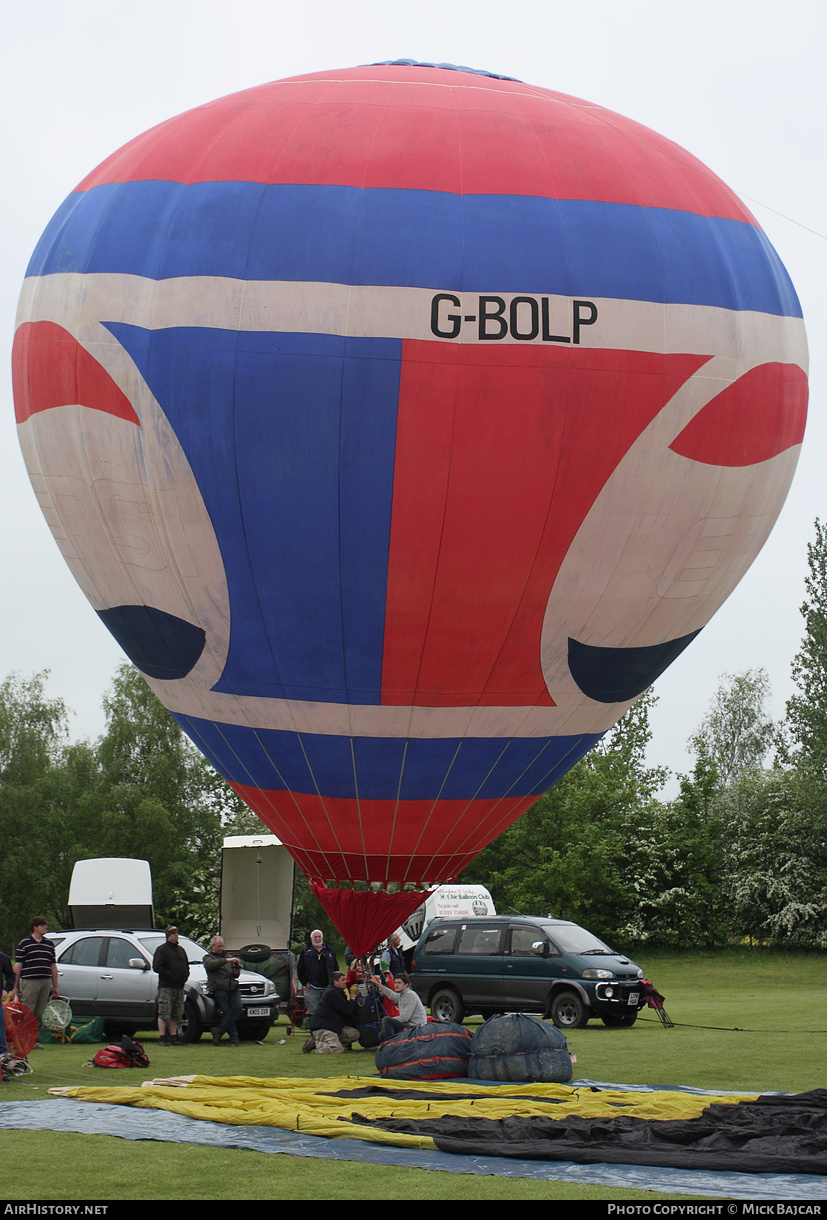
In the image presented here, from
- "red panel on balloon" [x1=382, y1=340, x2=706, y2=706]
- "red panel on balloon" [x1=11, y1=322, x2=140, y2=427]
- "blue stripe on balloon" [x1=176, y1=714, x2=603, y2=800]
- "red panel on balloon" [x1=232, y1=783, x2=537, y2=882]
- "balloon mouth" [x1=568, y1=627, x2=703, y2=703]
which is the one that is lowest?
"red panel on balloon" [x1=232, y1=783, x2=537, y2=882]

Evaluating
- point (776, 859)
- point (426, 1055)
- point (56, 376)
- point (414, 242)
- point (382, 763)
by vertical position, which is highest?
point (414, 242)

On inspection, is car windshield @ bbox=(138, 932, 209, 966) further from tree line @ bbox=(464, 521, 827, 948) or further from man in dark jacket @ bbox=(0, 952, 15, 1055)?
tree line @ bbox=(464, 521, 827, 948)

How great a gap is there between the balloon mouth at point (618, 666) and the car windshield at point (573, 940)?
5.64 meters

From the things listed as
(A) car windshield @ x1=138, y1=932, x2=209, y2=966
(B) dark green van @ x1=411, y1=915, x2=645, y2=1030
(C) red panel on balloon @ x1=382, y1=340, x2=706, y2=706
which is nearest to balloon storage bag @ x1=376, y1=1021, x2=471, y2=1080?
(C) red panel on balloon @ x1=382, y1=340, x2=706, y2=706

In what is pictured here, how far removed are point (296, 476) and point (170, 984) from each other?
6.86 meters

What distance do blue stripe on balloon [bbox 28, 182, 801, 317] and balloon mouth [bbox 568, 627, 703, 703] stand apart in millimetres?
2886

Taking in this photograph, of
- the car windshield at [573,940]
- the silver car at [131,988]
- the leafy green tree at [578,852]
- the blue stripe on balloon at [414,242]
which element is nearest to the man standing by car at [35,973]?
the silver car at [131,988]

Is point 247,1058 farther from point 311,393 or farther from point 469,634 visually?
point 311,393

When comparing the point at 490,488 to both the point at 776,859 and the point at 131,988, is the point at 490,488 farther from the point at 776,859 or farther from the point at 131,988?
the point at 776,859

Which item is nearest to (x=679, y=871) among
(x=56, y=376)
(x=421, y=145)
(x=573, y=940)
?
(x=573, y=940)

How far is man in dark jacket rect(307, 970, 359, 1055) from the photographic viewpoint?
13.8 m

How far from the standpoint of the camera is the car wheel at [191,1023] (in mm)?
15015

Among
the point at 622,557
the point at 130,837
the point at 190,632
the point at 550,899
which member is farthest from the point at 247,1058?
the point at 130,837

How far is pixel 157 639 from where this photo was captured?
1168cm
